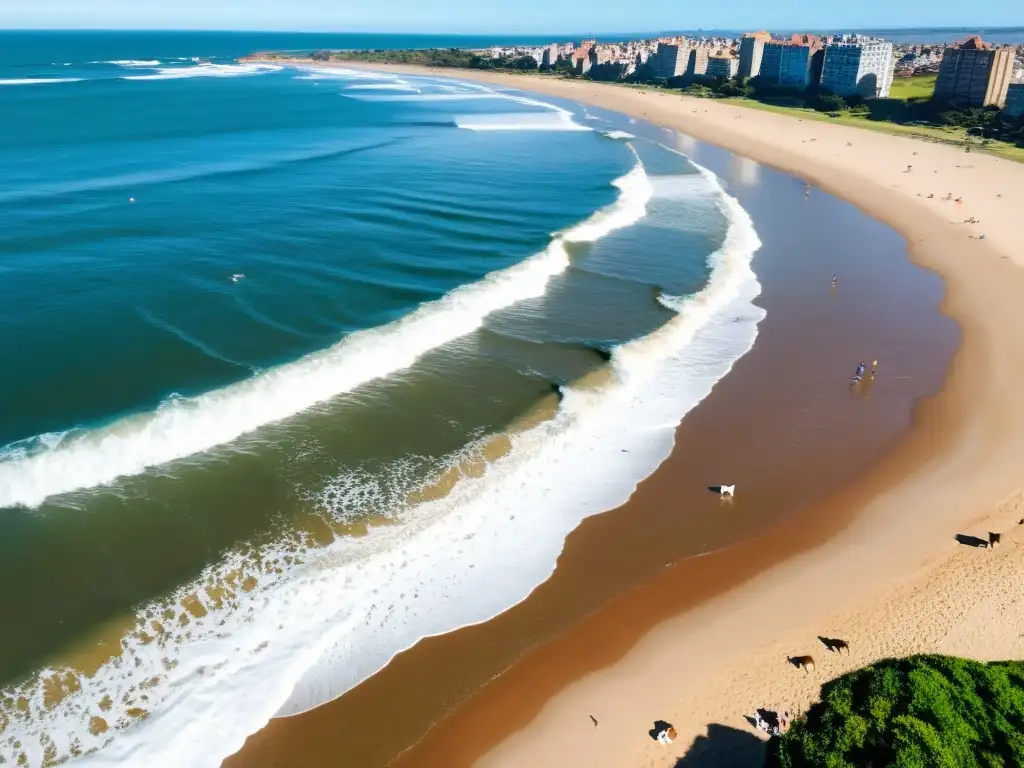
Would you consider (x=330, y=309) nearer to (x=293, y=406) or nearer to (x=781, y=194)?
(x=293, y=406)

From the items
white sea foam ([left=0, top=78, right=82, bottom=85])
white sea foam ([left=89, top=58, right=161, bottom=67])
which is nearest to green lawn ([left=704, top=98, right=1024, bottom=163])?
white sea foam ([left=0, top=78, right=82, bottom=85])

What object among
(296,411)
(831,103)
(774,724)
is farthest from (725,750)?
(831,103)

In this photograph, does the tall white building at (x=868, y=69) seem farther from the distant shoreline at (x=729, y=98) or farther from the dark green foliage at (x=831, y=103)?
the distant shoreline at (x=729, y=98)

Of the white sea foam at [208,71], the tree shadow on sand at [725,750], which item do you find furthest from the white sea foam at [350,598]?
the white sea foam at [208,71]

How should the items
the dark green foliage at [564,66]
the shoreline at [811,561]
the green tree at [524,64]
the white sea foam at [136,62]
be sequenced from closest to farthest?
the shoreline at [811,561]
the white sea foam at [136,62]
the dark green foliage at [564,66]
the green tree at [524,64]

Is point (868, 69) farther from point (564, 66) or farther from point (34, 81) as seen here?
point (34, 81)

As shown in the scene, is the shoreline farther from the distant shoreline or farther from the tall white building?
the tall white building
